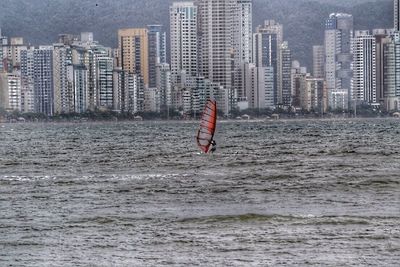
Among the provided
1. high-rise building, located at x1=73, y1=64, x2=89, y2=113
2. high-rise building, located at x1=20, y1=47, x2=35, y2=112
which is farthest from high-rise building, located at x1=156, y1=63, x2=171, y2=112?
high-rise building, located at x1=20, y1=47, x2=35, y2=112

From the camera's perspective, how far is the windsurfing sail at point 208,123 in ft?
146

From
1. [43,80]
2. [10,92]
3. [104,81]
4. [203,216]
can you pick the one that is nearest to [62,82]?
[43,80]

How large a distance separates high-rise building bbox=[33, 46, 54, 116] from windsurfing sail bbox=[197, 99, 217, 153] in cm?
13231

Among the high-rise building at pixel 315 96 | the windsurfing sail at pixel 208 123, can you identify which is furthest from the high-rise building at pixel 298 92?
the windsurfing sail at pixel 208 123

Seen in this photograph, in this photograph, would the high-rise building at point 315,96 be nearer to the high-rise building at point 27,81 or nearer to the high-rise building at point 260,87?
the high-rise building at point 260,87

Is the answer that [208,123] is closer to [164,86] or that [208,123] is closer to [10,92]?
[10,92]

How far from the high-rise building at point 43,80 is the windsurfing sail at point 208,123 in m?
132

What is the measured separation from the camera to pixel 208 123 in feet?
148

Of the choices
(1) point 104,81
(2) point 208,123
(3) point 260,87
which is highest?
(1) point 104,81

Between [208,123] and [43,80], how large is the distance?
5630 inches

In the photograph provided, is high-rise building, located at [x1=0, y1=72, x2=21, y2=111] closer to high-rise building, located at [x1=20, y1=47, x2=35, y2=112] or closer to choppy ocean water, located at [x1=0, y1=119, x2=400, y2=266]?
high-rise building, located at [x1=20, y1=47, x2=35, y2=112]

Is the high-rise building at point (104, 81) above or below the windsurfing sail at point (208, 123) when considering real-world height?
above

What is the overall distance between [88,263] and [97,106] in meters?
165

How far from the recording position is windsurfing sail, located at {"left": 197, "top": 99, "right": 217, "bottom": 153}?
4450 cm
